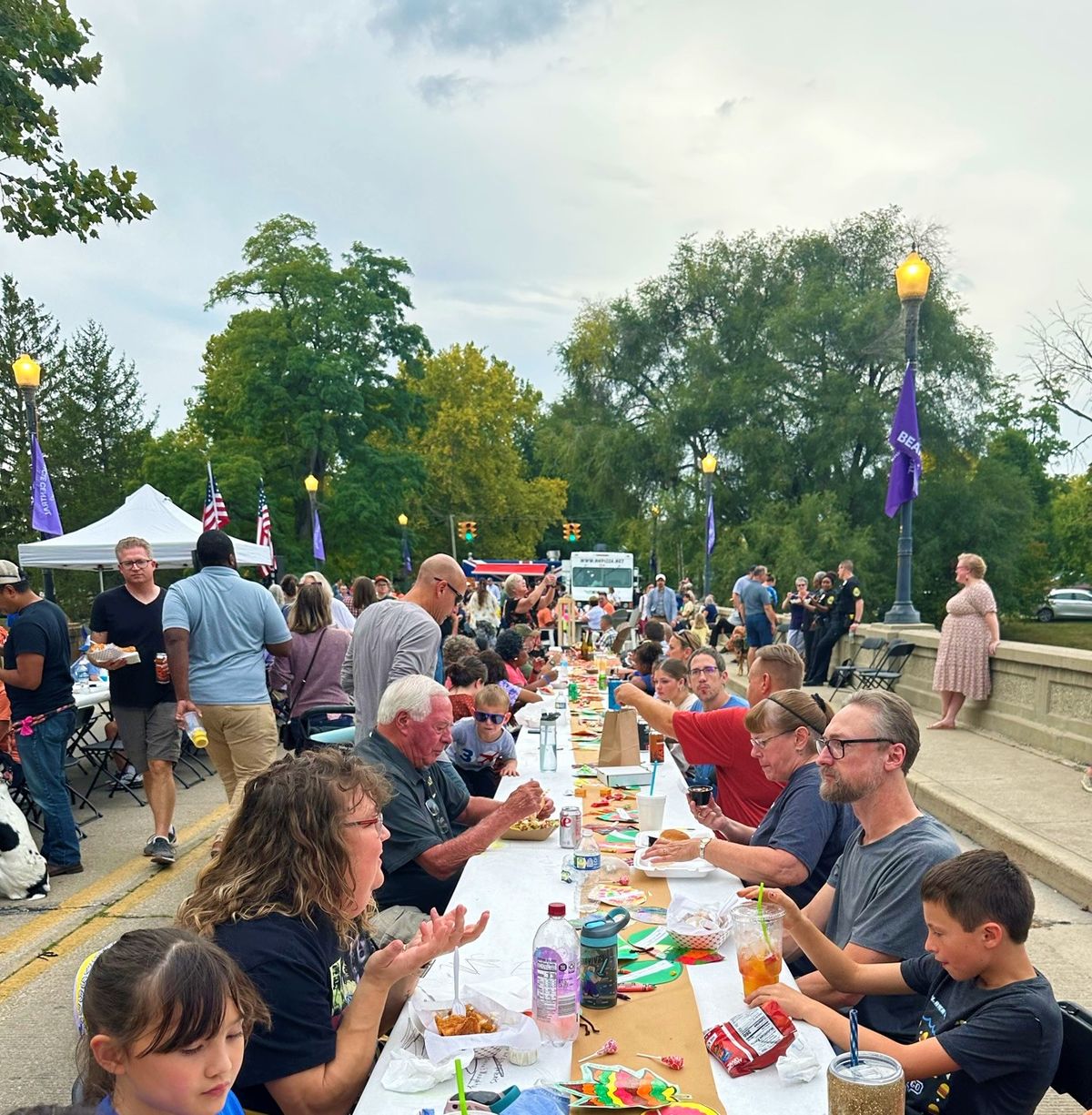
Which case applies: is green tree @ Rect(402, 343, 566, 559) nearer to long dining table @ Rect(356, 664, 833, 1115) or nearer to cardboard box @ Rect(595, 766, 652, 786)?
cardboard box @ Rect(595, 766, 652, 786)

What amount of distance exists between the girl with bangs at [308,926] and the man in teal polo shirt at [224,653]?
360 cm

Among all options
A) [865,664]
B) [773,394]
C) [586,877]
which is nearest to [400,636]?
[586,877]

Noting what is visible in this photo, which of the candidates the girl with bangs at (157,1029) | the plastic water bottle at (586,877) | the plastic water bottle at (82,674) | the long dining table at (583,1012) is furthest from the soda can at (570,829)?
the plastic water bottle at (82,674)

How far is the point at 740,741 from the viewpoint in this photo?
4727 mm

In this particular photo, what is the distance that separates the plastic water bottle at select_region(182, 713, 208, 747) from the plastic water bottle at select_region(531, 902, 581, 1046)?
4083 millimetres

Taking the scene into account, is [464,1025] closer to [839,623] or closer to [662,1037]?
[662,1037]

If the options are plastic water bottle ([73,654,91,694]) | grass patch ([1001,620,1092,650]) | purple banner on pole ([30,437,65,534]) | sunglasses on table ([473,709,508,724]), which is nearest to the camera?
sunglasses on table ([473,709,508,724])

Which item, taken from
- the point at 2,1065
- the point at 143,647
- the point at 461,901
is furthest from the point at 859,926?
the point at 143,647

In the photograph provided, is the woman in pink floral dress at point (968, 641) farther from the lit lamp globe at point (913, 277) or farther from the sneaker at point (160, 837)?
the sneaker at point (160, 837)

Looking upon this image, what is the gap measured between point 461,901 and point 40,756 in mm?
3871

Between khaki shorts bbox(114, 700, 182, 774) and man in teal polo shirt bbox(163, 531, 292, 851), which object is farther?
khaki shorts bbox(114, 700, 182, 774)

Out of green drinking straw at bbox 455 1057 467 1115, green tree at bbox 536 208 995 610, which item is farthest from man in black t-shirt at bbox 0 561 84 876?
green tree at bbox 536 208 995 610

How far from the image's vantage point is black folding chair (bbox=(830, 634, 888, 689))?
1325 centimetres

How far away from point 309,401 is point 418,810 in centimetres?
3068
